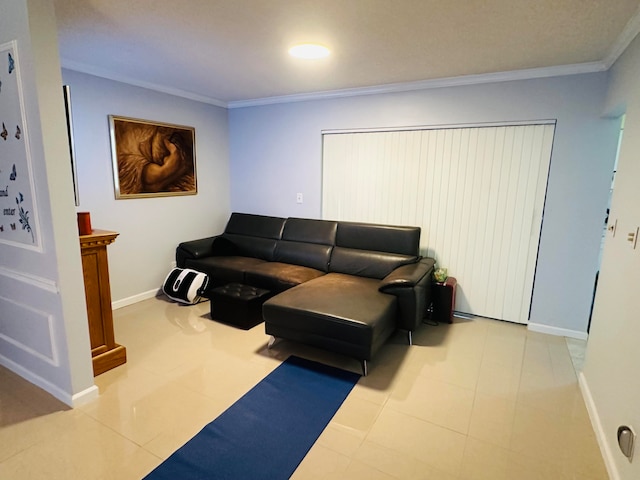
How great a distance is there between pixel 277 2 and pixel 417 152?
7.26 feet

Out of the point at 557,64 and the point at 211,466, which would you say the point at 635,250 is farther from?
the point at 211,466

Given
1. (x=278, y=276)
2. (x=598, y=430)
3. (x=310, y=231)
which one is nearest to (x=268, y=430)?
(x=278, y=276)

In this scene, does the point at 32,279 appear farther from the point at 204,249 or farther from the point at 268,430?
the point at 204,249

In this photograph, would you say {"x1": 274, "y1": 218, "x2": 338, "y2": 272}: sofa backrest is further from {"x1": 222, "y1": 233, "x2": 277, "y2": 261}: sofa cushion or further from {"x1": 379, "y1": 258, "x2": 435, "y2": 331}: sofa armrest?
{"x1": 379, "y1": 258, "x2": 435, "y2": 331}: sofa armrest

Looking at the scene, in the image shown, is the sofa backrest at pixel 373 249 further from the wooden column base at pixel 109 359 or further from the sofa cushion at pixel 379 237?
the wooden column base at pixel 109 359

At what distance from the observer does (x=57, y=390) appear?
7.28 ft

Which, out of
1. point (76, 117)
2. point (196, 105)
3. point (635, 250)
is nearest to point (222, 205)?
point (196, 105)

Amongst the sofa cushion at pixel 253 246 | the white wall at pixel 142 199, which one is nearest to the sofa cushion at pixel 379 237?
the sofa cushion at pixel 253 246

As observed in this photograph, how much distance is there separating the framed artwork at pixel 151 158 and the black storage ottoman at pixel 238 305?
5.00 ft

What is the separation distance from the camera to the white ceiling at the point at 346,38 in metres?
1.99

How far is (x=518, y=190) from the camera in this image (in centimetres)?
332

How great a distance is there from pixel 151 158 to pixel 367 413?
3.45 metres

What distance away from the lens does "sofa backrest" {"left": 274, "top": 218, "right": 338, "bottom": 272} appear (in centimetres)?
398

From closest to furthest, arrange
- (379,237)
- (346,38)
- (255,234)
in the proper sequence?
(346,38) → (379,237) → (255,234)
